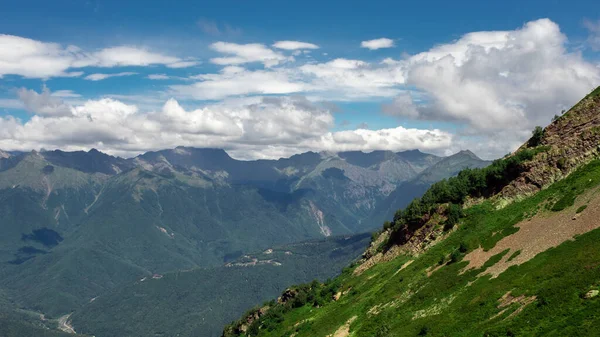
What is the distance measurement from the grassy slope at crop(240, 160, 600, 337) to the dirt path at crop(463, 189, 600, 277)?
168 cm

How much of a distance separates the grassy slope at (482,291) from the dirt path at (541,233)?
5.52 ft

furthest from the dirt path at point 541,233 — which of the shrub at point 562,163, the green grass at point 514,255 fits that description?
the shrub at point 562,163

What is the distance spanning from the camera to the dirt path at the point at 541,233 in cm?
6575

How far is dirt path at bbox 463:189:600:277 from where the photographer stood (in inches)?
2589

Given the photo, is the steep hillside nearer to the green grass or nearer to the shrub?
the shrub

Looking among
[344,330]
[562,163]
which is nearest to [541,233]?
[562,163]

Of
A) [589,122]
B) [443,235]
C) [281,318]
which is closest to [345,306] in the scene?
[443,235]

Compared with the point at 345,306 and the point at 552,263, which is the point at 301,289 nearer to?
the point at 345,306

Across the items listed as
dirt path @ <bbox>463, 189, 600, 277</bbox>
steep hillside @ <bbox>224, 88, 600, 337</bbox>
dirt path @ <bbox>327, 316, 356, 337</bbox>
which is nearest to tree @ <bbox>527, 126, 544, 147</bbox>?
steep hillside @ <bbox>224, 88, 600, 337</bbox>

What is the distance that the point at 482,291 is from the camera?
205ft

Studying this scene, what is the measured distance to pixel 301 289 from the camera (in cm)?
15350

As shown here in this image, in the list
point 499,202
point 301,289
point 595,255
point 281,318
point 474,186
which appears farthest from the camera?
point 301,289

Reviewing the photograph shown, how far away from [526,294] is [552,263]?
748cm

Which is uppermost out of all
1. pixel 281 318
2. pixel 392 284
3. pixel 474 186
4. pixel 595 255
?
pixel 474 186
